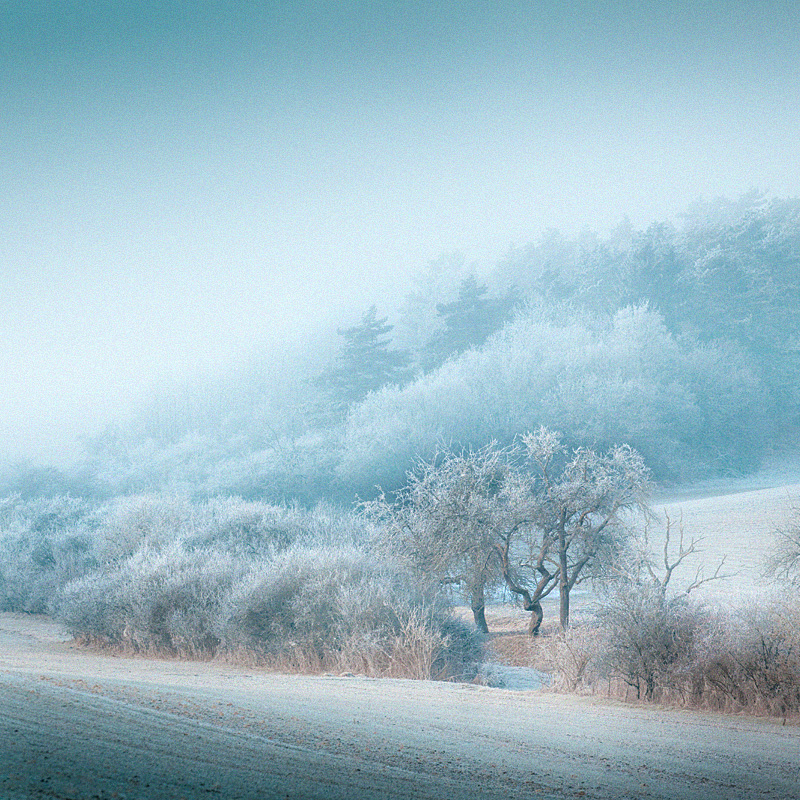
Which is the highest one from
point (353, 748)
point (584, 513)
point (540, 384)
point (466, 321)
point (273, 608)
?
point (466, 321)

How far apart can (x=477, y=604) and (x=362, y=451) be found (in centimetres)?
2693

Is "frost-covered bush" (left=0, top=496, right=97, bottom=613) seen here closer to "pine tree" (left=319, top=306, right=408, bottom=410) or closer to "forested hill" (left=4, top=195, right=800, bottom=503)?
"forested hill" (left=4, top=195, right=800, bottom=503)

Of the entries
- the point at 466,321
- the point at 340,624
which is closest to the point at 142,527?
the point at 340,624

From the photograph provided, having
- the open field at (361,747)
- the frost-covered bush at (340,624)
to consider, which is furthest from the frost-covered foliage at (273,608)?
the open field at (361,747)

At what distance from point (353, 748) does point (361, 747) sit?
11 cm

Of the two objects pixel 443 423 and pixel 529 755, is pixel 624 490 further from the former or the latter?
pixel 443 423

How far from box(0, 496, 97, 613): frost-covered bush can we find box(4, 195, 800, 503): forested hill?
11.2m

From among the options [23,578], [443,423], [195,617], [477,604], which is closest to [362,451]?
[443,423]

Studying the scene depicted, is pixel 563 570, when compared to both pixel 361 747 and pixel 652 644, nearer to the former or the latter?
pixel 652 644

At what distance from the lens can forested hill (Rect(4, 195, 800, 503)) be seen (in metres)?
47.8

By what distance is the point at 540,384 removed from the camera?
173ft

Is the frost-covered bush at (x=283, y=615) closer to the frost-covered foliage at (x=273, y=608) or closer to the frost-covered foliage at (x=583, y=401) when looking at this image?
the frost-covered foliage at (x=273, y=608)

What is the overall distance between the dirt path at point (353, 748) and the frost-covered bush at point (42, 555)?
21.6m

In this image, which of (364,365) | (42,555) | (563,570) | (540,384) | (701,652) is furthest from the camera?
(364,365)
